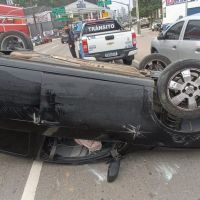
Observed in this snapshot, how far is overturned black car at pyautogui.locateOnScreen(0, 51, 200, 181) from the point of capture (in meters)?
3.79

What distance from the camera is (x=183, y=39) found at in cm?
845

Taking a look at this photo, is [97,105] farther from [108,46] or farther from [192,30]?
[108,46]

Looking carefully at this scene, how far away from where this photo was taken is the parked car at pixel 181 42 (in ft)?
22.1

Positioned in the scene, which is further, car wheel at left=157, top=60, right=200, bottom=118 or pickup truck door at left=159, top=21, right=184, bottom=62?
pickup truck door at left=159, top=21, right=184, bottom=62

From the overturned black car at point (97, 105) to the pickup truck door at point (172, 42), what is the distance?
484 cm

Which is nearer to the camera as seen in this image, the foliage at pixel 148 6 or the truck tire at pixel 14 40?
the truck tire at pixel 14 40

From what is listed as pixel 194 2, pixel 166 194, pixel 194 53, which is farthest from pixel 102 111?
pixel 194 2

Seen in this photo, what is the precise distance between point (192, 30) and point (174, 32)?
99 centimetres

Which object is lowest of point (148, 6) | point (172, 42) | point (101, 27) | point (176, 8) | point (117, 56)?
point (148, 6)

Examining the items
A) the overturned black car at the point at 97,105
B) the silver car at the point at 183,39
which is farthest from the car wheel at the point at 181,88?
the silver car at the point at 183,39

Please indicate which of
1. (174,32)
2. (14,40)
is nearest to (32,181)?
(14,40)

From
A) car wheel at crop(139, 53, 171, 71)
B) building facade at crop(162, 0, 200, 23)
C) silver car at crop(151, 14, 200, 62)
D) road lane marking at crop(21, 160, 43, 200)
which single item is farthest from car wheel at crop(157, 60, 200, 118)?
building facade at crop(162, 0, 200, 23)

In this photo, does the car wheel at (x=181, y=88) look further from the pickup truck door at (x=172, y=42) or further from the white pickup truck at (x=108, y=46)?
the white pickup truck at (x=108, y=46)

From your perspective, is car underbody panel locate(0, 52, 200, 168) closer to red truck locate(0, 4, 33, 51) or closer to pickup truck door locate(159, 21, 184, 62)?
red truck locate(0, 4, 33, 51)
